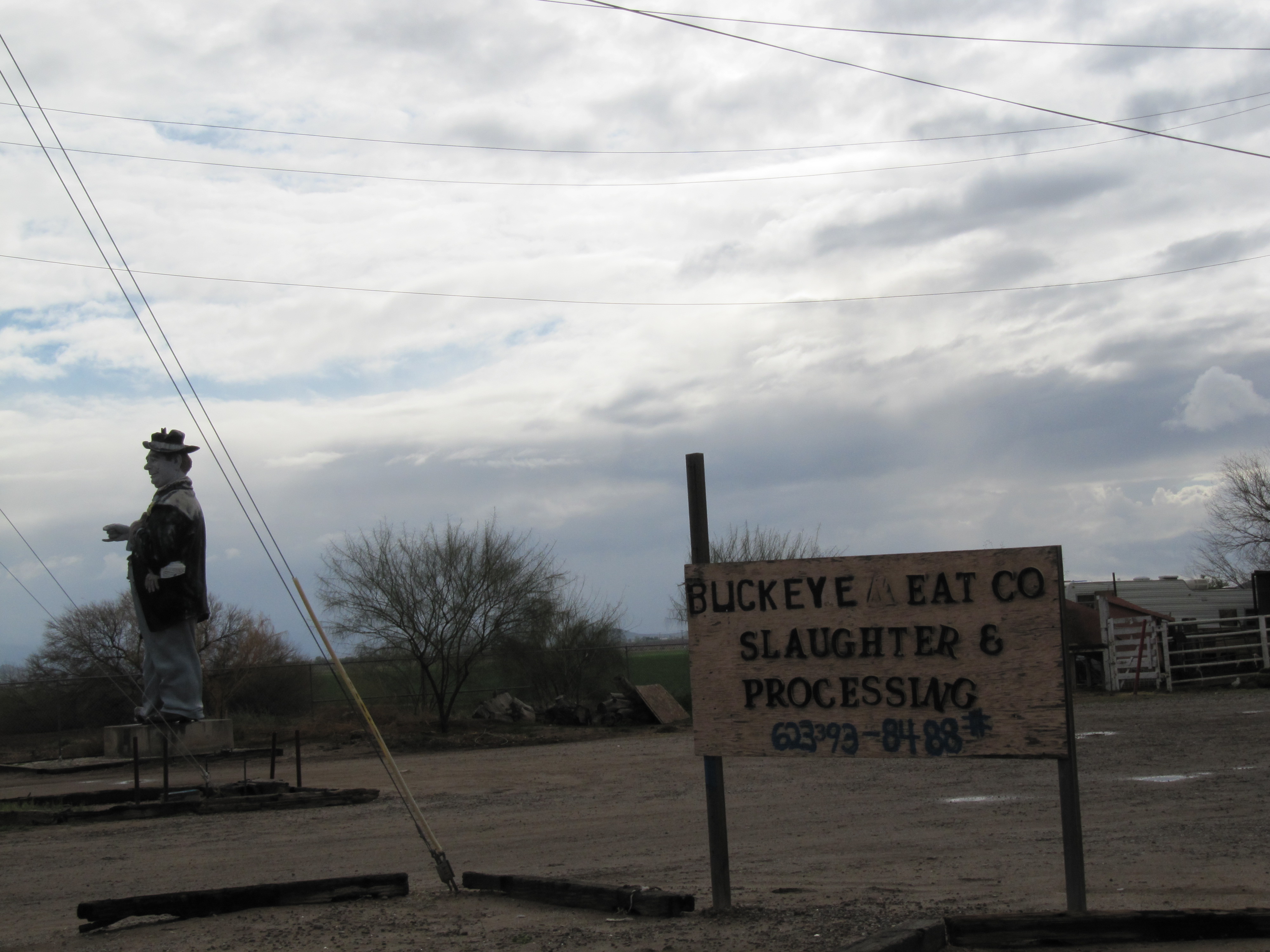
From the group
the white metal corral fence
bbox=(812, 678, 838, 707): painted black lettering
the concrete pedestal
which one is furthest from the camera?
the white metal corral fence

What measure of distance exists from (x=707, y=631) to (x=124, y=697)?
2619 cm

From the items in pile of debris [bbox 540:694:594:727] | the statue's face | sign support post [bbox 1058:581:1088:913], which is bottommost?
pile of debris [bbox 540:694:594:727]

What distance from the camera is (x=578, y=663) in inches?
1284

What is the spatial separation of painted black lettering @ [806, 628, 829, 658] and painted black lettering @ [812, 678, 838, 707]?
0.13 metres

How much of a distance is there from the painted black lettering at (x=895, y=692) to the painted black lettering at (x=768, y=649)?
62 centimetres

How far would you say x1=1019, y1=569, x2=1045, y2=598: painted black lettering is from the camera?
5.49 meters

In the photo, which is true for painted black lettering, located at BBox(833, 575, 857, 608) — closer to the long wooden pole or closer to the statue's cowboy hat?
the long wooden pole

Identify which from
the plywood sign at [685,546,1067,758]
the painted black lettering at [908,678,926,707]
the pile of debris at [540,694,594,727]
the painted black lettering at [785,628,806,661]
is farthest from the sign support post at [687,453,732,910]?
the pile of debris at [540,694,594,727]

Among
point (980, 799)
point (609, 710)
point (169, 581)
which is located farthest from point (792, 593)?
point (609, 710)

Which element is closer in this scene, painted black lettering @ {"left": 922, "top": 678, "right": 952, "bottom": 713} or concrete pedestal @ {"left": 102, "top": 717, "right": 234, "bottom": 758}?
painted black lettering @ {"left": 922, "top": 678, "right": 952, "bottom": 713}

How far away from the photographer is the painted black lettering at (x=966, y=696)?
5.62m

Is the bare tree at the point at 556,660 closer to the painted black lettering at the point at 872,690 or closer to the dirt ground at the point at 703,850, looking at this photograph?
the dirt ground at the point at 703,850

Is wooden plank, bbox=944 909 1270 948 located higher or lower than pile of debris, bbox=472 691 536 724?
higher

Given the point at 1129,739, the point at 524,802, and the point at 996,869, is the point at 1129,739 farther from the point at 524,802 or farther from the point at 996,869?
the point at 996,869
